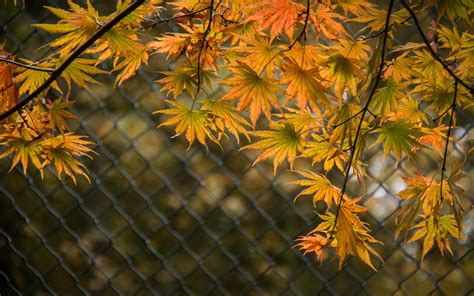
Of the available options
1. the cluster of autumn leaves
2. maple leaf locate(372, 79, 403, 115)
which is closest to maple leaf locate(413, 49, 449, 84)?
the cluster of autumn leaves

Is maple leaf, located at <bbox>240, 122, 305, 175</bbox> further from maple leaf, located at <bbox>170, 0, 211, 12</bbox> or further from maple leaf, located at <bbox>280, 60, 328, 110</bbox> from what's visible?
maple leaf, located at <bbox>170, 0, 211, 12</bbox>

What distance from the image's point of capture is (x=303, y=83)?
78 cm

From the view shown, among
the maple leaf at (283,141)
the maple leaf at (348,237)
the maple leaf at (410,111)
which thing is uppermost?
the maple leaf at (283,141)

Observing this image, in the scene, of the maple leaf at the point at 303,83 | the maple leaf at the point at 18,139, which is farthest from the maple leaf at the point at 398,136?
the maple leaf at the point at 18,139

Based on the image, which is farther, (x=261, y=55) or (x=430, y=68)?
(x=430, y=68)

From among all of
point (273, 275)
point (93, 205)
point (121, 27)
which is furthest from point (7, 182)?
point (121, 27)

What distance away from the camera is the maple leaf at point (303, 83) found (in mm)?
766

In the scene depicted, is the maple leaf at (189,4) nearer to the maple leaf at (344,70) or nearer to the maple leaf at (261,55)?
the maple leaf at (261,55)

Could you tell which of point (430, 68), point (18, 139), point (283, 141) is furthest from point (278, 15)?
point (18, 139)

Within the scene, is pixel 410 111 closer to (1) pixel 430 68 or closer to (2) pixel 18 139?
(1) pixel 430 68

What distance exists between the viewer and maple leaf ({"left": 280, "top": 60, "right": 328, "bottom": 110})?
0.77 meters

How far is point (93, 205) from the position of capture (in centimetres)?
206

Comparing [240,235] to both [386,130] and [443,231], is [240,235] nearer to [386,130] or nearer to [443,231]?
[443,231]

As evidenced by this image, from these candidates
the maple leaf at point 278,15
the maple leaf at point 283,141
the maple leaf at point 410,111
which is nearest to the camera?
the maple leaf at point 278,15
